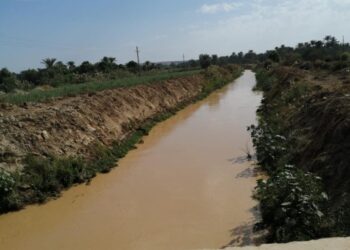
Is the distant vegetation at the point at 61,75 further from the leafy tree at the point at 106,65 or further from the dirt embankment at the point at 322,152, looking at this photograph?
the dirt embankment at the point at 322,152

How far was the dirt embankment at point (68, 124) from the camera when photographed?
12639 mm

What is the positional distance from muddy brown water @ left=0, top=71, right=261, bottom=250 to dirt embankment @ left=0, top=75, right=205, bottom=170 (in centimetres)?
165

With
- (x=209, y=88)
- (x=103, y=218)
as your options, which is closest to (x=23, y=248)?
(x=103, y=218)

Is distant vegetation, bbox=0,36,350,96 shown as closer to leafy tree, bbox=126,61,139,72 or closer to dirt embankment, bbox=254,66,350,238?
leafy tree, bbox=126,61,139,72

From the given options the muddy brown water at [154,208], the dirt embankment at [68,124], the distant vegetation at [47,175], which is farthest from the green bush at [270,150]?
the dirt embankment at [68,124]

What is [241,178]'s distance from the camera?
11.6 metres

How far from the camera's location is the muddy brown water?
8.28 meters

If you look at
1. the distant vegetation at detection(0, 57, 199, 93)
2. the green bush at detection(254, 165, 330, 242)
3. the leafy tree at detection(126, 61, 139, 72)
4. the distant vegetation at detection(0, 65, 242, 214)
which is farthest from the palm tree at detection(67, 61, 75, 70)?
the green bush at detection(254, 165, 330, 242)

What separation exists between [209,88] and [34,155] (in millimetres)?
32062

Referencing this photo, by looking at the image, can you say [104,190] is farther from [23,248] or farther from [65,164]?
[23,248]

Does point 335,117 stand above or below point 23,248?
above

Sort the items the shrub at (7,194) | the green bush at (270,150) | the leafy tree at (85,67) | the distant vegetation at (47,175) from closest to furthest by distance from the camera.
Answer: the shrub at (7,194) → the distant vegetation at (47,175) → the green bush at (270,150) → the leafy tree at (85,67)

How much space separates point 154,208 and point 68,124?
6.65 meters

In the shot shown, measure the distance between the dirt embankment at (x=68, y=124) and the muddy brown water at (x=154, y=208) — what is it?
5.41 ft
